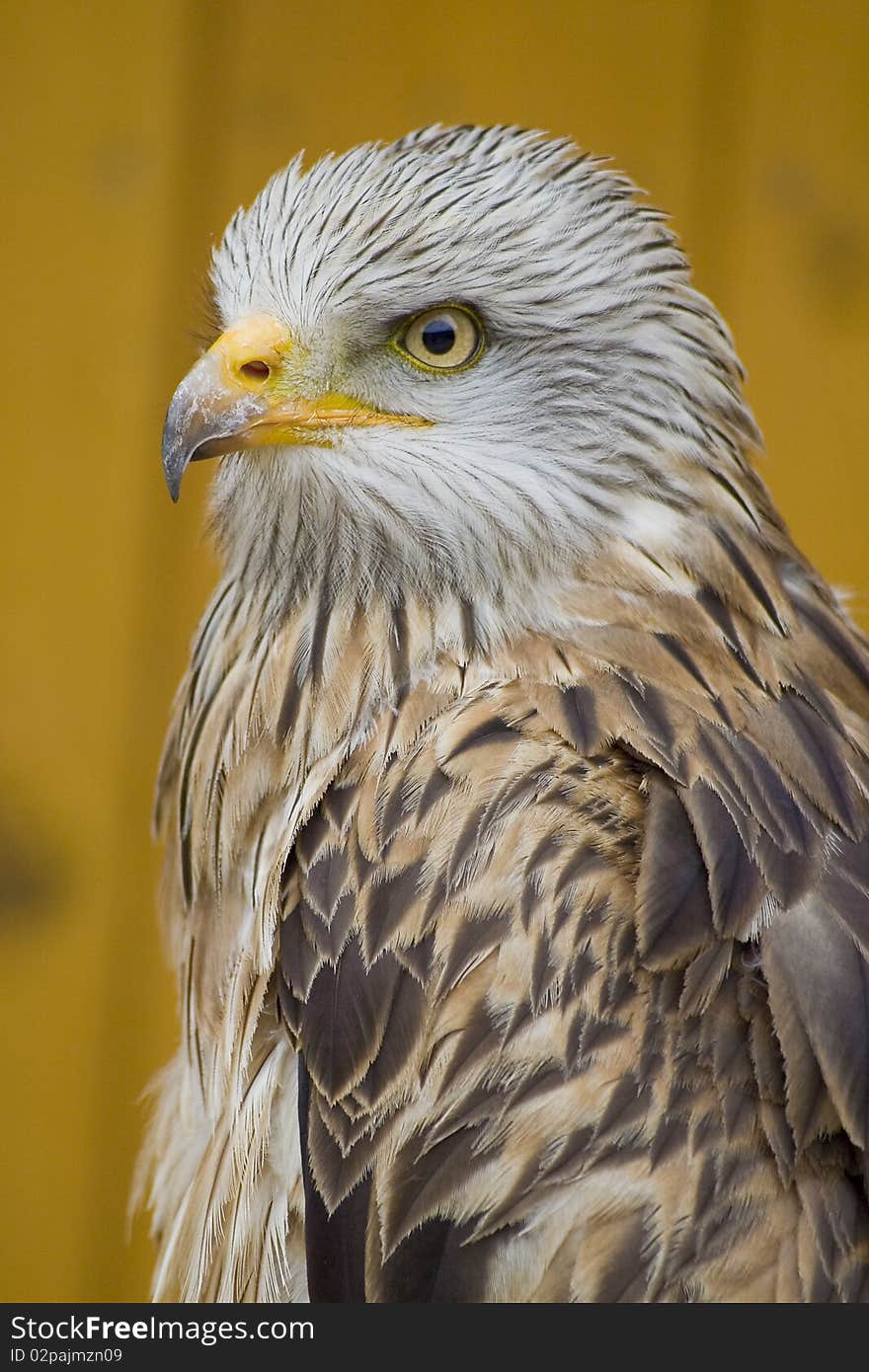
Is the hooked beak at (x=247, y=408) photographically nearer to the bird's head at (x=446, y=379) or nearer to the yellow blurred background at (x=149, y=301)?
the bird's head at (x=446, y=379)

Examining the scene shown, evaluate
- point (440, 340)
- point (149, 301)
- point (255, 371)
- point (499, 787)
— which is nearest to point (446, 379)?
point (440, 340)

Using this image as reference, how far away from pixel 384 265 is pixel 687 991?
0.57 metres

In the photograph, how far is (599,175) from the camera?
119 cm

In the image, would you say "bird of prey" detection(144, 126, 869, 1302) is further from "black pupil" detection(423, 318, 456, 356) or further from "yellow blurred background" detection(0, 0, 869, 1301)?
"yellow blurred background" detection(0, 0, 869, 1301)

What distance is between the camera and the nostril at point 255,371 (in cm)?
106

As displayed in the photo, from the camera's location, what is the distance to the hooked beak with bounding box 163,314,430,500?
1.04 meters

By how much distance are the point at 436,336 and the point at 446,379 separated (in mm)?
34

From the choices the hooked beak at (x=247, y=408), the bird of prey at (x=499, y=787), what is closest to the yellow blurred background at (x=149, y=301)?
the bird of prey at (x=499, y=787)

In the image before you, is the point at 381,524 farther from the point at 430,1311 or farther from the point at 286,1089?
the point at 430,1311

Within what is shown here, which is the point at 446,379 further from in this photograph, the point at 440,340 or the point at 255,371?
the point at 255,371

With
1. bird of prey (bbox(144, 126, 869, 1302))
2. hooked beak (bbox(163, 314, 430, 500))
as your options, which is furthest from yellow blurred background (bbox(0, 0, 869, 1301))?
hooked beak (bbox(163, 314, 430, 500))

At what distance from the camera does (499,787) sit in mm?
965

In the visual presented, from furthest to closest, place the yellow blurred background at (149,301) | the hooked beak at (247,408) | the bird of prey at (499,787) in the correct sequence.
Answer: the yellow blurred background at (149,301) → the hooked beak at (247,408) → the bird of prey at (499,787)

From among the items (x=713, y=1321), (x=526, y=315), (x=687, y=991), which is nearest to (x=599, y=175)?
(x=526, y=315)
